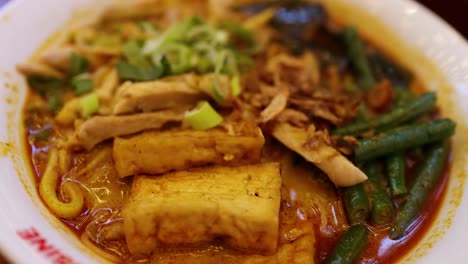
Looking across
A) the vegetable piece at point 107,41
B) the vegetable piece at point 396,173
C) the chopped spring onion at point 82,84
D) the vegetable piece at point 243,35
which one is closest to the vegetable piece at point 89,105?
the chopped spring onion at point 82,84

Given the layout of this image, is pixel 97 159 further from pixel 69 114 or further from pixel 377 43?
pixel 377 43

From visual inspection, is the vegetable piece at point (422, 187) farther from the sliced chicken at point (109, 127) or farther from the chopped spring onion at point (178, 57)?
the chopped spring onion at point (178, 57)

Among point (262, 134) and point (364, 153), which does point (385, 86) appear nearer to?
point (364, 153)

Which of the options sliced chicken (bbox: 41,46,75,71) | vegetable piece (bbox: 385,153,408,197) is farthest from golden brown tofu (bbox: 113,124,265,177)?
sliced chicken (bbox: 41,46,75,71)

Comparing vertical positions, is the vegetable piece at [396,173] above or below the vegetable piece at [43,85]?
below

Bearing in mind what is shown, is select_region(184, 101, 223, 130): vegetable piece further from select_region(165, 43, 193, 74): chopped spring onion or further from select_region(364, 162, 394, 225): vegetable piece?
select_region(364, 162, 394, 225): vegetable piece
